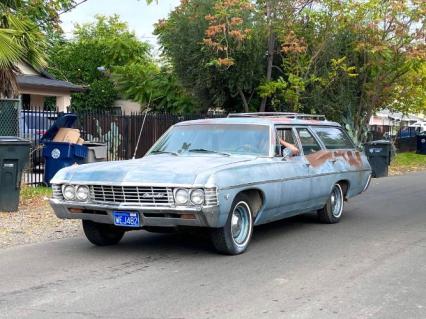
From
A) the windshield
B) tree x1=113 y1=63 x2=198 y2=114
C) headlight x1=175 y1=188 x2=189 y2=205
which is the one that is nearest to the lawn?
the windshield

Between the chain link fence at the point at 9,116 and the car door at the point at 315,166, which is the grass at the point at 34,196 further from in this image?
the car door at the point at 315,166

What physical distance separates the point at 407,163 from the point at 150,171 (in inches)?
854

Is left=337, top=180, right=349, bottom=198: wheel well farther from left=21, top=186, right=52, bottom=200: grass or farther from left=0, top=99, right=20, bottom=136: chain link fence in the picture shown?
left=0, top=99, right=20, bottom=136: chain link fence

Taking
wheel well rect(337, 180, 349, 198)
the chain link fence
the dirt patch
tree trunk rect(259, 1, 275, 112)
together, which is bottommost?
the dirt patch

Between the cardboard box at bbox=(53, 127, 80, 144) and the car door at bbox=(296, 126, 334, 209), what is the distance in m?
5.92

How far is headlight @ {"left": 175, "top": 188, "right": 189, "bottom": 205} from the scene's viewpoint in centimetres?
682

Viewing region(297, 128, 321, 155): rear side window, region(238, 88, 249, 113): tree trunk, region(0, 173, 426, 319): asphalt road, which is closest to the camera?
region(0, 173, 426, 319): asphalt road

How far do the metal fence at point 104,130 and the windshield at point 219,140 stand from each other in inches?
245

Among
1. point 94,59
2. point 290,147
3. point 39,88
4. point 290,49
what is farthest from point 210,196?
point 94,59

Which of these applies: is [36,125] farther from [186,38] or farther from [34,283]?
[34,283]

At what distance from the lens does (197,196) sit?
681 cm

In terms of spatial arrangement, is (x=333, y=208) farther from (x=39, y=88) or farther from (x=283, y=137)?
(x=39, y=88)

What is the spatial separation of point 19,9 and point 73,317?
409 inches

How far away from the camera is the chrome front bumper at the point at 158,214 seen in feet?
22.3
